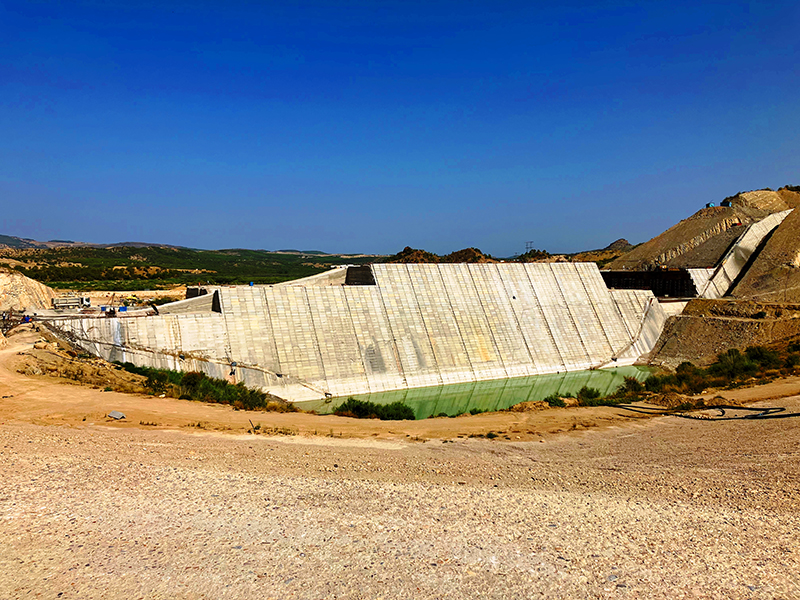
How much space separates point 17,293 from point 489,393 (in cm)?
2964

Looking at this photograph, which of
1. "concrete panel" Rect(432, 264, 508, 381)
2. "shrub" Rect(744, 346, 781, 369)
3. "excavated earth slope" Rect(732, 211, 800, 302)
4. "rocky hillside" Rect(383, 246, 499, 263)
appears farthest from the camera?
"rocky hillside" Rect(383, 246, 499, 263)

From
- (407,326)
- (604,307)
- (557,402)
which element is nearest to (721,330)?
(604,307)

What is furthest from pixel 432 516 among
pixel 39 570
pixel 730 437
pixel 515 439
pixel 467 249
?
pixel 467 249

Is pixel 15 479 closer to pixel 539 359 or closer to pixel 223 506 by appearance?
pixel 223 506

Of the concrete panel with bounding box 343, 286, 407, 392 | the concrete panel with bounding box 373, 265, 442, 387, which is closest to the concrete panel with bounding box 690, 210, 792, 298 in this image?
the concrete panel with bounding box 373, 265, 442, 387

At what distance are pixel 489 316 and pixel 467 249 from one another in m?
52.3

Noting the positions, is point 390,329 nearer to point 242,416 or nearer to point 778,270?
point 242,416

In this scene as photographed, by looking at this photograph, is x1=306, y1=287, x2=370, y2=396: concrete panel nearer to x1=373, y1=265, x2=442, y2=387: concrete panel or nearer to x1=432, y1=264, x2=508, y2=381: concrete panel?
x1=373, y1=265, x2=442, y2=387: concrete panel

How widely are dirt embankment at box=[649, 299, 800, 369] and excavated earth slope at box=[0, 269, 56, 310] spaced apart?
41.5 meters

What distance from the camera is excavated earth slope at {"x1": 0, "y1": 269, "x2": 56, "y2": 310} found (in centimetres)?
3256

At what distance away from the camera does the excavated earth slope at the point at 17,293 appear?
32562 mm

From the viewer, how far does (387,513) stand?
29.6 feet

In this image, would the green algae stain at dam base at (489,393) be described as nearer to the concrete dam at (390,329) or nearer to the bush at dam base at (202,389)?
the concrete dam at (390,329)

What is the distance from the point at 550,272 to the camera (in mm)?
40812
